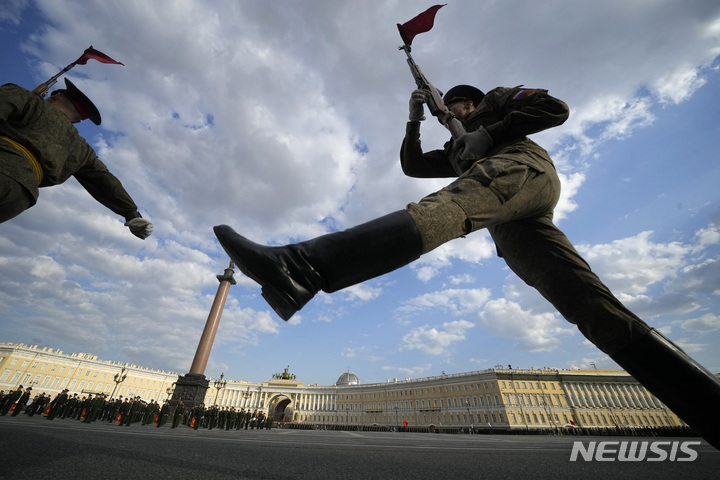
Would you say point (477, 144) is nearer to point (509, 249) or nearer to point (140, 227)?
point (509, 249)

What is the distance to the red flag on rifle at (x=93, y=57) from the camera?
3.40 meters

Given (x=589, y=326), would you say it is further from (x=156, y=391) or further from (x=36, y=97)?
→ (x=156, y=391)

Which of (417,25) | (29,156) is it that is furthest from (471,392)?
(29,156)

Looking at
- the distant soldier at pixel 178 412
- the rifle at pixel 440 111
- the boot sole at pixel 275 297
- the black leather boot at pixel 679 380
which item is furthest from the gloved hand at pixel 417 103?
the distant soldier at pixel 178 412

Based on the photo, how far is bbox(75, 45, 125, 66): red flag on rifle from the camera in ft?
11.2

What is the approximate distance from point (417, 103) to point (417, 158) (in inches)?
17.7

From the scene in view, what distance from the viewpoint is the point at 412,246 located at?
1.14 metres

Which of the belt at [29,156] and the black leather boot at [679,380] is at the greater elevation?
the belt at [29,156]

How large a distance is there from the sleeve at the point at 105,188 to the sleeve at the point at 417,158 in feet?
8.42

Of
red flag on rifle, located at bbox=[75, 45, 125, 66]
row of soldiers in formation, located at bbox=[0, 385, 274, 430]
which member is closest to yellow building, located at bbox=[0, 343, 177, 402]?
row of soldiers in formation, located at bbox=[0, 385, 274, 430]

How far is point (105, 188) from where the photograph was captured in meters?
2.68

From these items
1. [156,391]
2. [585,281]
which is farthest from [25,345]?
[585,281]

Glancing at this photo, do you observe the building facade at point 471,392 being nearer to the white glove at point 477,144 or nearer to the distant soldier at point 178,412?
the distant soldier at point 178,412

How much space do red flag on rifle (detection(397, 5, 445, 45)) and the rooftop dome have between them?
90893 millimetres
